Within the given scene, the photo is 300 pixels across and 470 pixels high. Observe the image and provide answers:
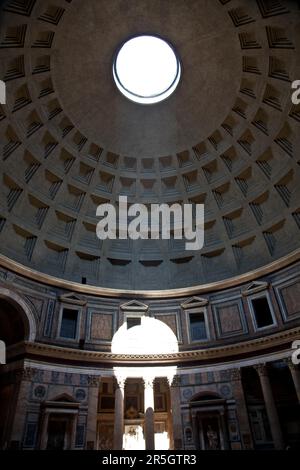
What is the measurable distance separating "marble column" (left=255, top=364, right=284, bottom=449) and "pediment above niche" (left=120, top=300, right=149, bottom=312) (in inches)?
308

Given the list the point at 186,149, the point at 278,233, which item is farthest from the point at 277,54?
the point at 278,233

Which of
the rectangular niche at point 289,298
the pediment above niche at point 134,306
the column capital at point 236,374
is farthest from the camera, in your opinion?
the pediment above niche at point 134,306

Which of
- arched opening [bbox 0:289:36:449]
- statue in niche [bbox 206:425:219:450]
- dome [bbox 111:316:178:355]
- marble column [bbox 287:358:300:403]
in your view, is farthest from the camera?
dome [bbox 111:316:178:355]

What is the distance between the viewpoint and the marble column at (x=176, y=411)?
1794 centimetres

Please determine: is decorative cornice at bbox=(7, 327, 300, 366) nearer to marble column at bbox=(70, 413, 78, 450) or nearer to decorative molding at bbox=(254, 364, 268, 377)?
decorative molding at bbox=(254, 364, 268, 377)

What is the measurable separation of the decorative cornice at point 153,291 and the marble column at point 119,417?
549cm

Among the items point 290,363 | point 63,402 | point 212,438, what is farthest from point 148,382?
point 290,363

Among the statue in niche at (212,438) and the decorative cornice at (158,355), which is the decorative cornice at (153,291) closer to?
the decorative cornice at (158,355)

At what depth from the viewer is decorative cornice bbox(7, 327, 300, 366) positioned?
1802cm

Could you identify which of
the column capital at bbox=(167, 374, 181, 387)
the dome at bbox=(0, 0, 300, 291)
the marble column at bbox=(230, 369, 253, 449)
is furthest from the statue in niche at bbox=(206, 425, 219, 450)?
Answer: the dome at bbox=(0, 0, 300, 291)

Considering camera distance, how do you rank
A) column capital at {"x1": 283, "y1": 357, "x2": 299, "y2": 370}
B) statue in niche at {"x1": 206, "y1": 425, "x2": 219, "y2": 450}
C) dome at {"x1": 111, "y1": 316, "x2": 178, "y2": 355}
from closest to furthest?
column capital at {"x1": 283, "y1": 357, "x2": 299, "y2": 370}
statue in niche at {"x1": 206, "y1": 425, "x2": 219, "y2": 450}
dome at {"x1": 111, "y1": 316, "x2": 178, "y2": 355}

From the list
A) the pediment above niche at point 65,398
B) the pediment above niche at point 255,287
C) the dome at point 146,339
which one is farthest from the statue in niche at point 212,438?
the pediment above niche at point 255,287

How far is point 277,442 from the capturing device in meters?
16.1

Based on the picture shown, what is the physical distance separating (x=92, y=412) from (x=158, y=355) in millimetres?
4839
